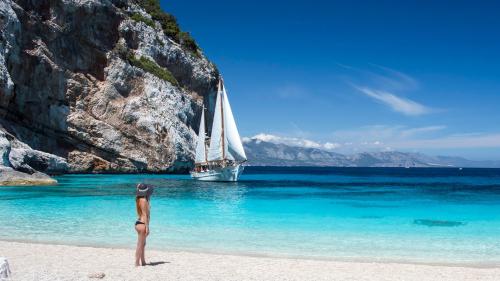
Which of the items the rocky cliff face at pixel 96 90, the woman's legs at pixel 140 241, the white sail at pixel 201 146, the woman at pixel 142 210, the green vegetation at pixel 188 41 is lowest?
the woman's legs at pixel 140 241

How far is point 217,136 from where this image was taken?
4919 centimetres

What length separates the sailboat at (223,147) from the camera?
4803 centimetres

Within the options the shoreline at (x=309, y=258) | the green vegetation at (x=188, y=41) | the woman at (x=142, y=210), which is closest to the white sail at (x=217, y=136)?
the green vegetation at (x=188, y=41)

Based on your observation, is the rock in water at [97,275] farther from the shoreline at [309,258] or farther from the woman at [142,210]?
the shoreline at [309,258]

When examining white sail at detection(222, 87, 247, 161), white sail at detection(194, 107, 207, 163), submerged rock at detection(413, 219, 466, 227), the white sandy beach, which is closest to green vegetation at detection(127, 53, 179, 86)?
white sail at detection(194, 107, 207, 163)

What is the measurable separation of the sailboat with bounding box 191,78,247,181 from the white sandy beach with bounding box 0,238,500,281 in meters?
35.7

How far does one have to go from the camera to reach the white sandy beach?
9594 mm

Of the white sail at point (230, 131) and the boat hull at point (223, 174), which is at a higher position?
the white sail at point (230, 131)

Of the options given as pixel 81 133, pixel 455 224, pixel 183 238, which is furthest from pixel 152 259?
pixel 81 133

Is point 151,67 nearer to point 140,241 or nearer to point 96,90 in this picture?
point 96,90

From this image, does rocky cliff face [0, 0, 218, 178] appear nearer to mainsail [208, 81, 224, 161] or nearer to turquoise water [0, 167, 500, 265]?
mainsail [208, 81, 224, 161]

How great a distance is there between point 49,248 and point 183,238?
4081 mm

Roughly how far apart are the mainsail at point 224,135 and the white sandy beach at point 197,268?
117ft

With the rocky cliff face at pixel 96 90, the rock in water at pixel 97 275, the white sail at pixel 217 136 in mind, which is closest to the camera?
the rock in water at pixel 97 275
